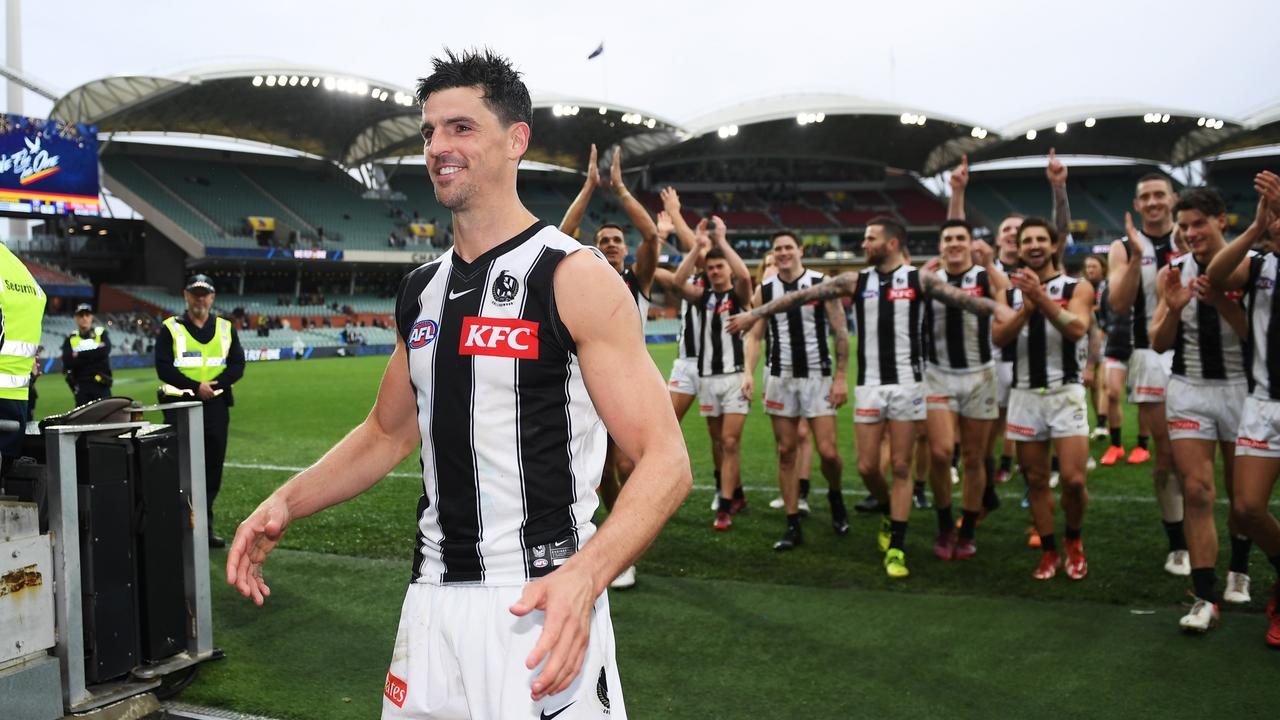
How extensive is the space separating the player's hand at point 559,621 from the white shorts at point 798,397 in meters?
5.65

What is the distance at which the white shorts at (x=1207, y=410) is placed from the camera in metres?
4.91

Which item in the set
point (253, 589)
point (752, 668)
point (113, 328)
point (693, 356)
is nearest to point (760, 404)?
point (693, 356)

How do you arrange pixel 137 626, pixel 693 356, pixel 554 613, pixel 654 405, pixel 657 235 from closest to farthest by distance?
pixel 554 613 < pixel 654 405 < pixel 137 626 < pixel 657 235 < pixel 693 356

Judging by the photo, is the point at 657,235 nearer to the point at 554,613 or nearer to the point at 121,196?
the point at 554,613

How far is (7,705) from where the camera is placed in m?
3.34

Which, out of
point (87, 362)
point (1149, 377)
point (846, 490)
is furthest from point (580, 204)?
point (87, 362)

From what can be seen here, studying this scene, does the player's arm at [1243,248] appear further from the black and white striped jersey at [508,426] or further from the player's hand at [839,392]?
the black and white striped jersey at [508,426]

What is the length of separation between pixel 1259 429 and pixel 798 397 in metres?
3.30

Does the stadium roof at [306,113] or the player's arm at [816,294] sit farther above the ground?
the stadium roof at [306,113]

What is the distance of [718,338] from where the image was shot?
7887 mm

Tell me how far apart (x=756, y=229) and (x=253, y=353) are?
33.8 m

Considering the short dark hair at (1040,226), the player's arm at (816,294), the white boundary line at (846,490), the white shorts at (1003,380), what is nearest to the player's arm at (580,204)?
the player's arm at (816,294)

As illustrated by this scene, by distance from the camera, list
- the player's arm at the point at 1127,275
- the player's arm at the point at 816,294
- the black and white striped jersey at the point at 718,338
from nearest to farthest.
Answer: the player's arm at the point at 1127,275, the player's arm at the point at 816,294, the black and white striped jersey at the point at 718,338

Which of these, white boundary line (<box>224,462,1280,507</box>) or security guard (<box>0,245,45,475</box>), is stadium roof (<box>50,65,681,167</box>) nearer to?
white boundary line (<box>224,462,1280,507</box>)
